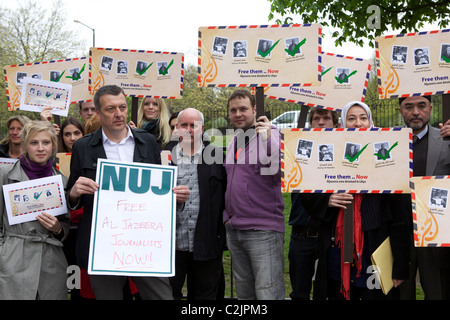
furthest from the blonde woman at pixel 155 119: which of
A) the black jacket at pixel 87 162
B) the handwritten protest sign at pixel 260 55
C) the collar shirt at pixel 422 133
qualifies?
the collar shirt at pixel 422 133

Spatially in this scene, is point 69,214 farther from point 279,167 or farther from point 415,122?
point 415,122

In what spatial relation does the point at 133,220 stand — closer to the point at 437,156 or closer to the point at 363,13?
the point at 437,156

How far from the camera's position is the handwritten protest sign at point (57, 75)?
557 cm

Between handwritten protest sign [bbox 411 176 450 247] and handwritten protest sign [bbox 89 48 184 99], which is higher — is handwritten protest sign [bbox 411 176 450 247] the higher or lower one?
the lower one

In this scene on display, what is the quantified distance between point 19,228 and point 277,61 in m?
2.56

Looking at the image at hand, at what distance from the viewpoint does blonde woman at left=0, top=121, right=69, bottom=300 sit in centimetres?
372

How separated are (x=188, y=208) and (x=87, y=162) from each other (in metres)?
1.03

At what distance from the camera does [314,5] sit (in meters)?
9.58

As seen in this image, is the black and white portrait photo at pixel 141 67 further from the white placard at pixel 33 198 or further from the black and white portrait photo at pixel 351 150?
the black and white portrait photo at pixel 351 150

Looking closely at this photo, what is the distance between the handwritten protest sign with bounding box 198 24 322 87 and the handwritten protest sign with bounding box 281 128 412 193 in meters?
0.64

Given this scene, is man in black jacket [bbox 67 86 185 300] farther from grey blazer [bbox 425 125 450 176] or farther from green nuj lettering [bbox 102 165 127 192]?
grey blazer [bbox 425 125 450 176]

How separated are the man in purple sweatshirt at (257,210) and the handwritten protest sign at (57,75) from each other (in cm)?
229

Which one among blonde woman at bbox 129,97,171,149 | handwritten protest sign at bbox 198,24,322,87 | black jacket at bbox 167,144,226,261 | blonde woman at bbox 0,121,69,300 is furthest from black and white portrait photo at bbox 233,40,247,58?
blonde woman at bbox 0,121,69,300

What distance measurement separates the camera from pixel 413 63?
4.28 metres
